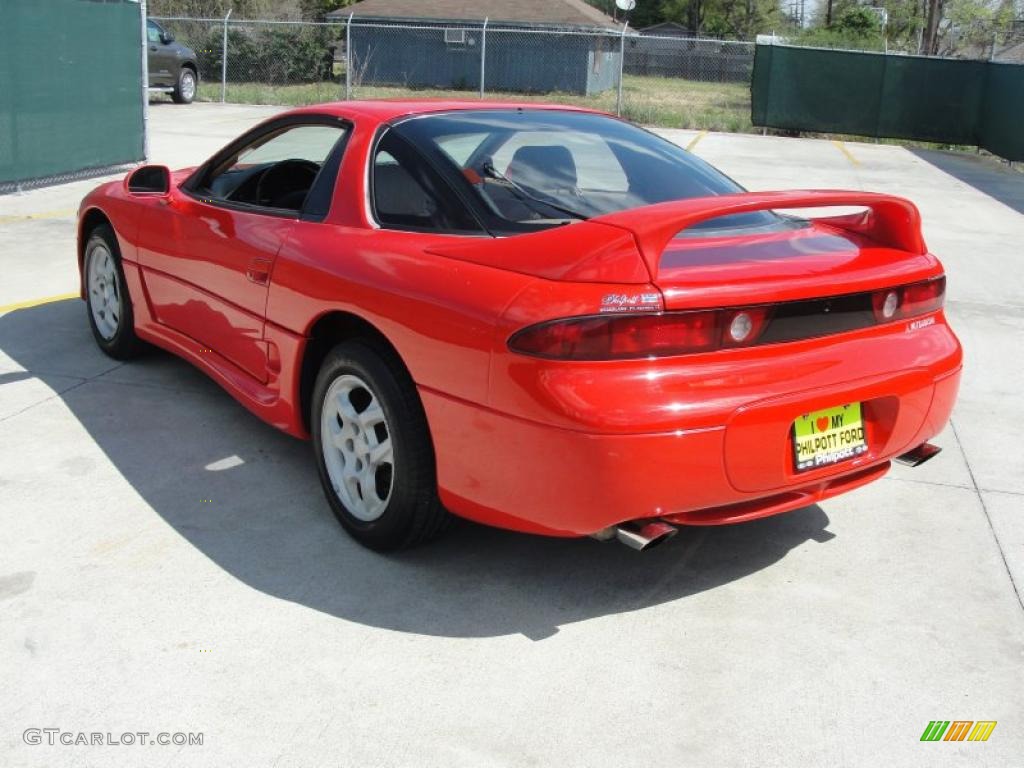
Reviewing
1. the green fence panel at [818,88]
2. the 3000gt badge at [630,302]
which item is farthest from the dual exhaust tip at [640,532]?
the green fence panel at [818,88]

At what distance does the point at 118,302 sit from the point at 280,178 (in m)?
1.36

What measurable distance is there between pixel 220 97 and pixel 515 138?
24.1 m

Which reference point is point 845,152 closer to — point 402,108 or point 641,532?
point 402,108

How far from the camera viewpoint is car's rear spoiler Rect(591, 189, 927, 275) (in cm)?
308

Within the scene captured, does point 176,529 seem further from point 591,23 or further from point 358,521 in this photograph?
point 591,23

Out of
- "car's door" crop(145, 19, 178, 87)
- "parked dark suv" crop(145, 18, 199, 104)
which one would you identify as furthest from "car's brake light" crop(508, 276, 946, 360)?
"car's door" crop(145, 19, 178, 87)

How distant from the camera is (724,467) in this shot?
311 centimetres

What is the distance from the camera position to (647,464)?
3.01 meters

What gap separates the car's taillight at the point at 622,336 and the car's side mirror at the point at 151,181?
274 cm

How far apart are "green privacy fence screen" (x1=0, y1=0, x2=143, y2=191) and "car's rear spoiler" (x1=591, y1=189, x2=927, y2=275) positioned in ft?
30.5

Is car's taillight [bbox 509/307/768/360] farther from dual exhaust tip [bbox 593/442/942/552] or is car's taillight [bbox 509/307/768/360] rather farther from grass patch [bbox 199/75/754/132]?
grass patch [bbox 199/75/754/132]

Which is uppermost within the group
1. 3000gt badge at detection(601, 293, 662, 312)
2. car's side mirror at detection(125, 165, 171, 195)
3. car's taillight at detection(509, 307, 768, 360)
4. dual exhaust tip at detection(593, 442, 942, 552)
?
car's side mirror at detection(125, 165, 171, 195)

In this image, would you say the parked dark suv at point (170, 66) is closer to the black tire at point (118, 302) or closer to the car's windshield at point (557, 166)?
the black tire at point (118, 302)

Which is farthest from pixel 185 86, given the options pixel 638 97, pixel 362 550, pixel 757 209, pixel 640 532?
pixel 640 532
